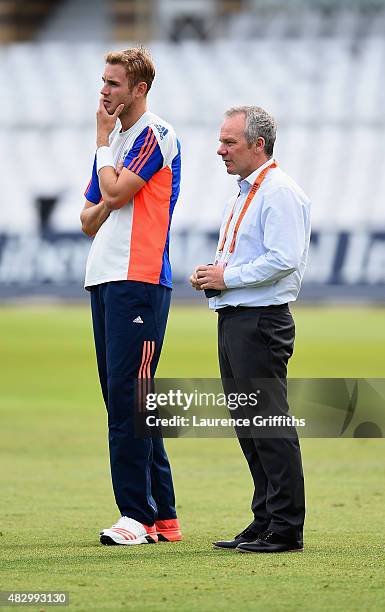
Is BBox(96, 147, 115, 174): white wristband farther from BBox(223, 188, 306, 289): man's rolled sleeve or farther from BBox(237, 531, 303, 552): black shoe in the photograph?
BBox(237, 531, 303, 552): black shoe

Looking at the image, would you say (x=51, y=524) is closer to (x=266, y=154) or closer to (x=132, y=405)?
(x=132, y=405)

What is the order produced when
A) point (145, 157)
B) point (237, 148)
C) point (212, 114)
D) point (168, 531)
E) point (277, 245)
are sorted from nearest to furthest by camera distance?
point (277, 245), point (237, 148), point (145, 157), point (168, 531), point (212, 114)

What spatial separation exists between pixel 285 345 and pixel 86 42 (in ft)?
135

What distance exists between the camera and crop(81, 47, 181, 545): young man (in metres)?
6.23

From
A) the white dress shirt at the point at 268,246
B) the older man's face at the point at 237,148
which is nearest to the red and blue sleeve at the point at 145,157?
the older man's face at the point at 237,148

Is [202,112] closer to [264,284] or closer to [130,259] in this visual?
[130,259]

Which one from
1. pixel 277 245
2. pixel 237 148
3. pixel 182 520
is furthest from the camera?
pixel 182 520

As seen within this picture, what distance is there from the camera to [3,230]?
32531 mm

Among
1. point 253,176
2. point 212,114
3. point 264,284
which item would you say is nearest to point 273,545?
point 264,284

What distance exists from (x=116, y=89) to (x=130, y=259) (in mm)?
798

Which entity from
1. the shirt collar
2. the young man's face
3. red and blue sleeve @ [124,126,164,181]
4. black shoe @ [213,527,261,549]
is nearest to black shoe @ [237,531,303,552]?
black shoe @ [213,527,261,549]

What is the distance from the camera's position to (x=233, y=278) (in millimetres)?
6039

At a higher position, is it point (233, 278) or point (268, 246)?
point (268, 246)

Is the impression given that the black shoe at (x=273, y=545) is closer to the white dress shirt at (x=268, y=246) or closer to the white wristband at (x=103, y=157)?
the white dress shirt at (x=268, y=246)
